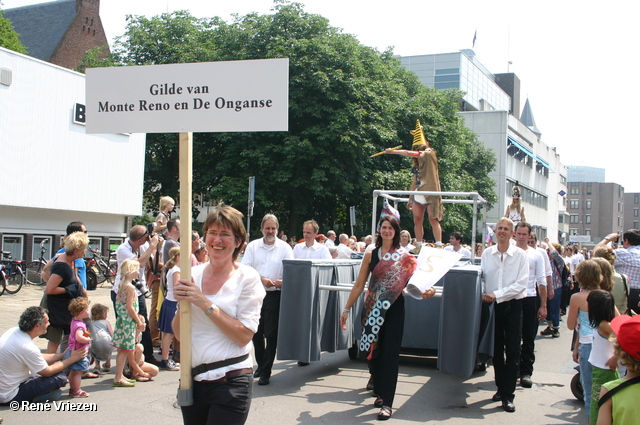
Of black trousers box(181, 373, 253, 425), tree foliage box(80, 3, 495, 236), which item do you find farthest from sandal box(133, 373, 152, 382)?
tree foliage box(80, 3, 495, 236)

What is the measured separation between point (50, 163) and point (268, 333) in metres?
15.2

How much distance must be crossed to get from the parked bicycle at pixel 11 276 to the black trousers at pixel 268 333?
10291 mm

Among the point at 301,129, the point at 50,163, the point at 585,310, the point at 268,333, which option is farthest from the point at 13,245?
the point at 585,310

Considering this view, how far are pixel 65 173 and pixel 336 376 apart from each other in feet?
51.3

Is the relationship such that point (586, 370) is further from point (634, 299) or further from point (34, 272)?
point (34, 272)

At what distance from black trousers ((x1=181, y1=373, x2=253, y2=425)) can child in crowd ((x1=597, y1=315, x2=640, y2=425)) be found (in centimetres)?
175

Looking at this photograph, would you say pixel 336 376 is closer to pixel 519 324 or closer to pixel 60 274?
pixel 519 324

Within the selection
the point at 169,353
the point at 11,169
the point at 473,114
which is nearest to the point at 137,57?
the point at 11,169

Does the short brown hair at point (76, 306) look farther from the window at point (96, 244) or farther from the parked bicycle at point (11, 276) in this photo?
the window at point (96, 244)

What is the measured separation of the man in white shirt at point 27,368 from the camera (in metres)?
5.92

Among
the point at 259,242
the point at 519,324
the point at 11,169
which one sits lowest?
the point at 519,324

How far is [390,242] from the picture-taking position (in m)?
6.17

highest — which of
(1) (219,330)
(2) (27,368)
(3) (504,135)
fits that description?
(3) (504,135)

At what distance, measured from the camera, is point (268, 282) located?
7.40 meters
